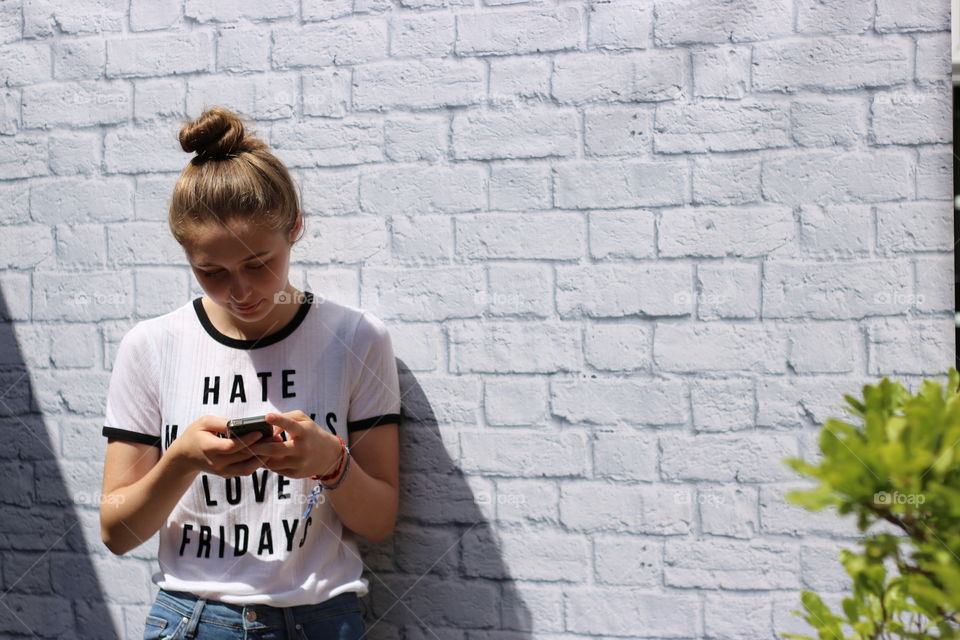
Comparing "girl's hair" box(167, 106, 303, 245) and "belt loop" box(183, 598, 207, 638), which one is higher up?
"girl's hair" box(167, 106, 303, 245)

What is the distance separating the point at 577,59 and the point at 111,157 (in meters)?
1.20

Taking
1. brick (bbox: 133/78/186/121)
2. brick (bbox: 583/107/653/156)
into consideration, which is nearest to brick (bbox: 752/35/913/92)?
brick (bbox: 583/107/653/156)

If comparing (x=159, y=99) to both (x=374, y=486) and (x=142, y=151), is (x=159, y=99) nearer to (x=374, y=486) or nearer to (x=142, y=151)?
(x=142, y=151)

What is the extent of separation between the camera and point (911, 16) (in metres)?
1.78

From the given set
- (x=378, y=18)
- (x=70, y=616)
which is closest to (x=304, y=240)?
(x=378, y=18)

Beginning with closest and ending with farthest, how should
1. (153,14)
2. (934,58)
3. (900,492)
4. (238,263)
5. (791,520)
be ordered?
(900,492), (238,263), (934,58), (791,520), (153,14)

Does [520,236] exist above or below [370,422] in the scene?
above

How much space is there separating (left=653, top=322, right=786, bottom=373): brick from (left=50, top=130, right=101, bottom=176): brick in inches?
58.5

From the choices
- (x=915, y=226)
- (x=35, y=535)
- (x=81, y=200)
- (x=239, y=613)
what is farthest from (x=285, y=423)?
(x=915, y=226)

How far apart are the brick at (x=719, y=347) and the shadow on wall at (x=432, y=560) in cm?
57

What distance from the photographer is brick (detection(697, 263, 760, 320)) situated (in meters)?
1.87

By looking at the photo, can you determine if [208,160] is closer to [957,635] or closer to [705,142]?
[705,142]

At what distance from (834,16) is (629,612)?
140 cm

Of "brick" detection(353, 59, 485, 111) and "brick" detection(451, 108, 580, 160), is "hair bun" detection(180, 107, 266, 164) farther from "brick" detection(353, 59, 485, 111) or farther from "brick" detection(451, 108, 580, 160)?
"brick" detection(451, 108, 580, 160)
